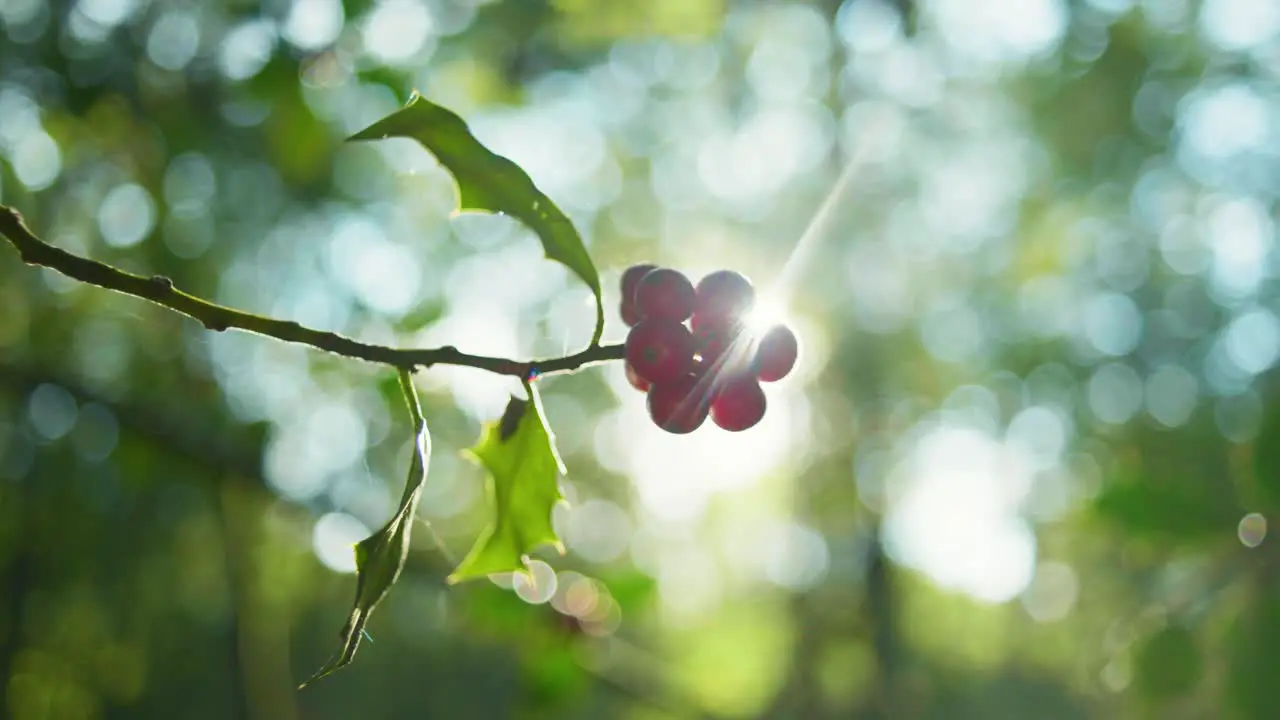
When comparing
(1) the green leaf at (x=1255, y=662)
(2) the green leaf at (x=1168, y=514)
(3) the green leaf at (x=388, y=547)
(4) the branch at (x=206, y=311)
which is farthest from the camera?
(2) the green leaf at (x=1168, y=514)

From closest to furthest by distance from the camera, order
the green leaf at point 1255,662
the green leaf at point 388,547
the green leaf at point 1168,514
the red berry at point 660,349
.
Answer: the green leaf at point 388,547 < the red berry at point 660,349 < the green leaf at point 1255,662 < the green leaf at point 1168,514

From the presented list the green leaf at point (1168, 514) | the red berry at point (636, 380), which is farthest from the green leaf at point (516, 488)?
the green leaf at point (1168, 514)

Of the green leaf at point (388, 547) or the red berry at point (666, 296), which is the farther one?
the red berry at point (666, 296)

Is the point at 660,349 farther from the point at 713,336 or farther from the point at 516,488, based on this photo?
the point at 516,488

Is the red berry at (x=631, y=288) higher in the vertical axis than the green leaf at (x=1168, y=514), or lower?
lower

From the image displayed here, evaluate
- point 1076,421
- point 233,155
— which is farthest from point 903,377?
point 233,155

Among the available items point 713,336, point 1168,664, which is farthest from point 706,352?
point 1168,664

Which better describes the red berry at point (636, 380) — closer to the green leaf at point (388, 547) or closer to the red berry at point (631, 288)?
the red berry at point (631, 288)
